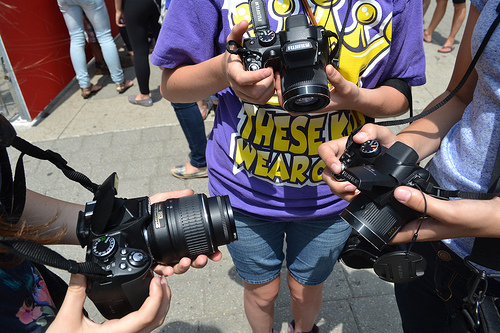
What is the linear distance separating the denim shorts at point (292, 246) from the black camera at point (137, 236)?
0.26m

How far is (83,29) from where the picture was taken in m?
4.38

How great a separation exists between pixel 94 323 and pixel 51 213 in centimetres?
43

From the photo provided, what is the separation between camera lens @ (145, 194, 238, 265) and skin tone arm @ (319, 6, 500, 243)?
357 mm

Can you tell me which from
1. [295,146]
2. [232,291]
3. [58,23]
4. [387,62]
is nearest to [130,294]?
[295,146]

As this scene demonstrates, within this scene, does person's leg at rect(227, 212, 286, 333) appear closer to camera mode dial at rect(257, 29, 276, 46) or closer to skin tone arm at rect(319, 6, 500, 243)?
skin tone arm at rect(319, 6, 500, 243)

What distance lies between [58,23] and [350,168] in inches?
171

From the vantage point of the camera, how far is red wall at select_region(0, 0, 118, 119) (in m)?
3.75

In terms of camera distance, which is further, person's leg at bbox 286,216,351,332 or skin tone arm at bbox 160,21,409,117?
person's leg at bbox 286,216,351,332

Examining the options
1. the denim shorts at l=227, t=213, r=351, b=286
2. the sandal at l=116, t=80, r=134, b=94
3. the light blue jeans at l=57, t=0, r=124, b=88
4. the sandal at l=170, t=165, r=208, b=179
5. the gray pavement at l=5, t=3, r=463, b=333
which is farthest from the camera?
the sandal at l=116, t=80, r=134, b=94

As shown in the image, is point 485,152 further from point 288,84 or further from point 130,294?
point 130,294

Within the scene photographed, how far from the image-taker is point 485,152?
41.6 inches

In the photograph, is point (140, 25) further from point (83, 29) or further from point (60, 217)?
point (60, 217)

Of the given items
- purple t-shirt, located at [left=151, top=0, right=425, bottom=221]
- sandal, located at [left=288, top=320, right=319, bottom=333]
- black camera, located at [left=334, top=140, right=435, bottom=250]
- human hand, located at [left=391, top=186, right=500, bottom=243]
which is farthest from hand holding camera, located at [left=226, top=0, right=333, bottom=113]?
sandal, located at [left=288, top=320, right=319, bottom=333]

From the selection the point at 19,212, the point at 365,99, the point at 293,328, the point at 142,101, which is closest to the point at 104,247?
the point at 19,212
